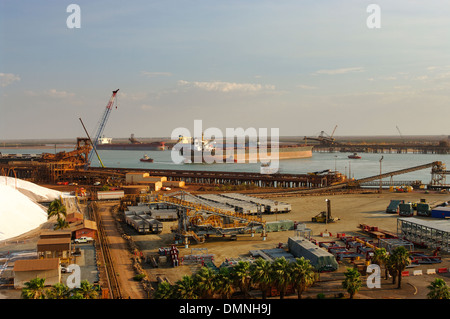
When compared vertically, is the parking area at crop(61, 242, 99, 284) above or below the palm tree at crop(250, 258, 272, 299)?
below

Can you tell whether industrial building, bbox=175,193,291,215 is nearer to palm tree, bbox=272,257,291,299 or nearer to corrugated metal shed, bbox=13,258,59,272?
corrugated metal shed, bbox=13,258,59,272

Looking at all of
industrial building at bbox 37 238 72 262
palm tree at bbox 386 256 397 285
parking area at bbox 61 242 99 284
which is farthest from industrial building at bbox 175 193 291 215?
palm tree at bbox 386 256 397 285

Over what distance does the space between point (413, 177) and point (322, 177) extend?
137 ft

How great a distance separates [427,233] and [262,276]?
18249mm

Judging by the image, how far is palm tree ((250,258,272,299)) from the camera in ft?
63.9

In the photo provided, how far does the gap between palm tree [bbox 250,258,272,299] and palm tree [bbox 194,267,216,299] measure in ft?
6.87

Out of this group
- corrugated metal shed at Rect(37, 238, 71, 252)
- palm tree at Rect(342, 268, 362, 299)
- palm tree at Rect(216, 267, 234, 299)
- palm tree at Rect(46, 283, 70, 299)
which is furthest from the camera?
corrugated metal shed at Rect(37, 238, 71, 252)

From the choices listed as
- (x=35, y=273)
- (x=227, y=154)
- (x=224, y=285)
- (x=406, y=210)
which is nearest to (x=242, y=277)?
(x=224, y=285)

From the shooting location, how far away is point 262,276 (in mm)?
19562

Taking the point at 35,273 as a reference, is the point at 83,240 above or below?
below

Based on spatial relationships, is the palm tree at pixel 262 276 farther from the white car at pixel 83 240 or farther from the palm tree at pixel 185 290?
the white car at pixel 83 240
